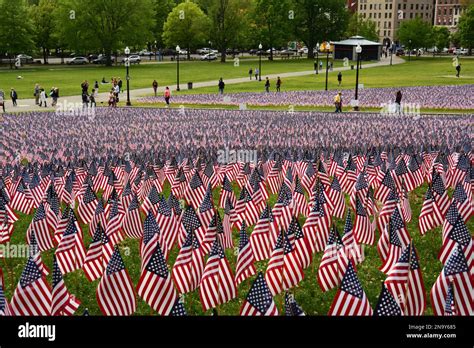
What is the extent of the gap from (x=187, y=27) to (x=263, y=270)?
325ft

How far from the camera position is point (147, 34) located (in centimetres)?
9931

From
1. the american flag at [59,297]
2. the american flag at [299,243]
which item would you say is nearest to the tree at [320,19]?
the american flag at [299,243]

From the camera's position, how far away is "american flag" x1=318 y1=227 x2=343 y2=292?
34.6 ft

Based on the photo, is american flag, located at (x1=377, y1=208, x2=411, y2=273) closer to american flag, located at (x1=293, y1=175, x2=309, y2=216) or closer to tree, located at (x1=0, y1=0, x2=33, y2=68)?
american flag, located at (x1=293, y1=175, x2=309, y2=216)

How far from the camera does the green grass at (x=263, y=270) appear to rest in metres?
10.8

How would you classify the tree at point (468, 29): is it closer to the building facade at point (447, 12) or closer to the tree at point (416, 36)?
the tree at point (416, 36)

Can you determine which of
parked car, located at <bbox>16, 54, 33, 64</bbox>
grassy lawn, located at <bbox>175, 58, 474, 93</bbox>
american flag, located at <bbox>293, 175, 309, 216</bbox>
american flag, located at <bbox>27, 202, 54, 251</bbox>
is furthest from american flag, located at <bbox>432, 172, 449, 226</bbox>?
parked car, located at <bbox>16, 54, 33, 64</bbox>

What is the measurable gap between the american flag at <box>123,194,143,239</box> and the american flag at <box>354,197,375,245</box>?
497 centimetres

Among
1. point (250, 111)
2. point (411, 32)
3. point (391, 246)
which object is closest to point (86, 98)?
point (250, 111)

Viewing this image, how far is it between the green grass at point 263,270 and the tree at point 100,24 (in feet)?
276

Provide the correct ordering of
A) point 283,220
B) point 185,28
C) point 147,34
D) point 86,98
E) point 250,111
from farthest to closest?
point 185,28 < point 147,34 < point 86,98 < point 250,111 < point 283,220

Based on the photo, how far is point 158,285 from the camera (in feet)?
30.7
